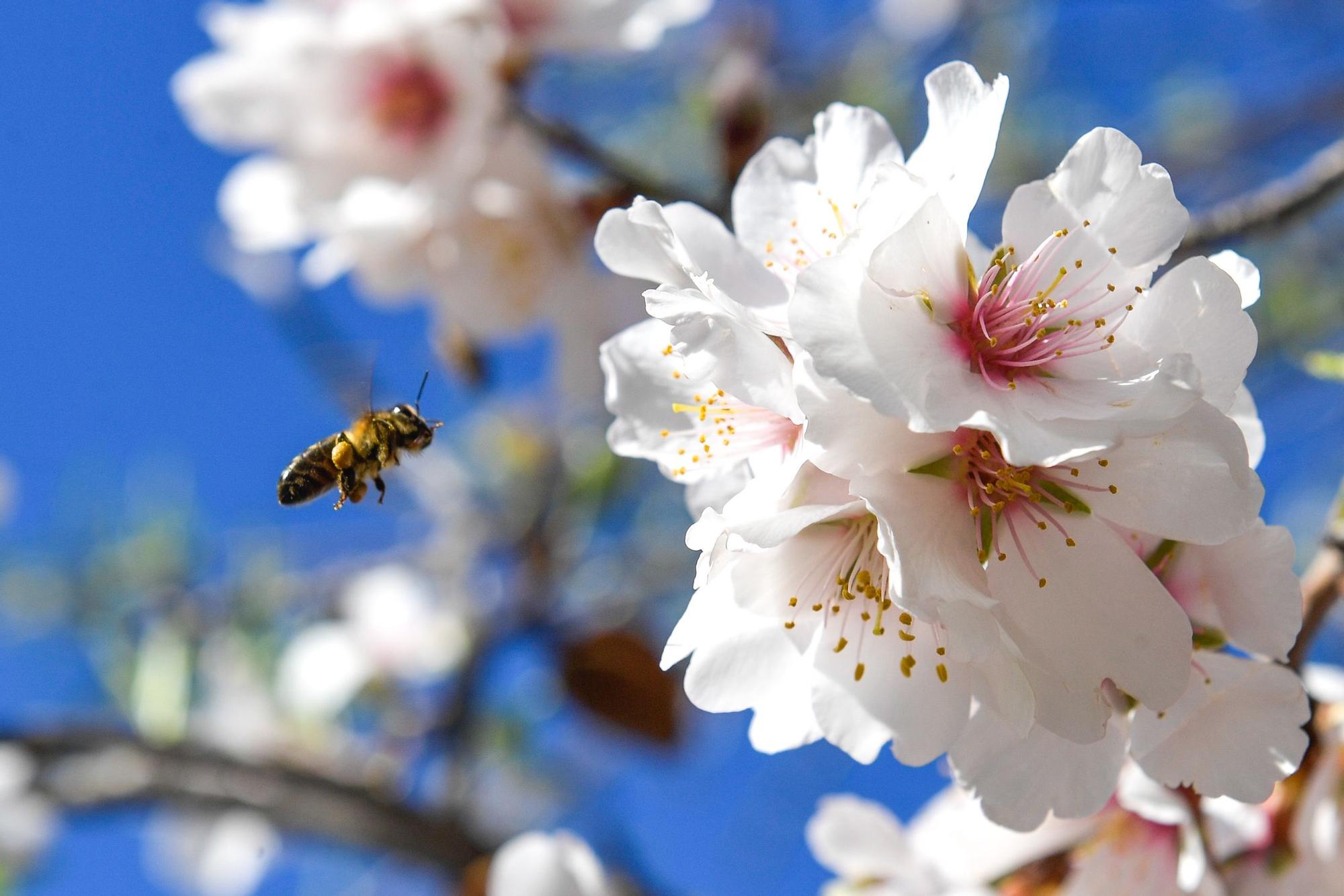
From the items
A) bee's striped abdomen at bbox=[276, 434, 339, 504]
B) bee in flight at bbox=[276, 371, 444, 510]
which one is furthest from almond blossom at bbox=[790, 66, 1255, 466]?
bee's striped abdomen at bbox=[276, 434, 339, 504]

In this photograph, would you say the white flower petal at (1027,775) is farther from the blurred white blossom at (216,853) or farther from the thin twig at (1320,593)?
the blurred white blossom at (216,853)

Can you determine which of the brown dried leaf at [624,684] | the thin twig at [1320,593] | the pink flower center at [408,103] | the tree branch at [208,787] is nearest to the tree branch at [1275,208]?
the thin twig at [1320,593]

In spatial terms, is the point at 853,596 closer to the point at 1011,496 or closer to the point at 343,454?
the point at 1011,496

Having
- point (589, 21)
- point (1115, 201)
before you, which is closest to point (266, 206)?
point (589, 21)

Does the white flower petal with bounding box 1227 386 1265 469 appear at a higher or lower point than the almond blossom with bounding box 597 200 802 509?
lower

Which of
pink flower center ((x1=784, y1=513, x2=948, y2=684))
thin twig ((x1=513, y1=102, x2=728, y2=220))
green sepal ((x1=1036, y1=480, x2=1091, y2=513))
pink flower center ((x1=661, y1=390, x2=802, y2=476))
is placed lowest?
green sepal ((x1=1036, y1=480, x2=1091, y2=513))

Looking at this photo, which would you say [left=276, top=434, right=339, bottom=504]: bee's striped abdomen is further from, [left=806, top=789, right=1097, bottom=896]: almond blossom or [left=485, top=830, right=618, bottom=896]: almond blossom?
[left=806, top=789, right=1097, bottom=896]: almond blossom

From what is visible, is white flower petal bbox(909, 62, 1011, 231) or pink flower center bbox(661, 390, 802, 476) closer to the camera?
white flower petal bbox(909, 62, 1011, 231)

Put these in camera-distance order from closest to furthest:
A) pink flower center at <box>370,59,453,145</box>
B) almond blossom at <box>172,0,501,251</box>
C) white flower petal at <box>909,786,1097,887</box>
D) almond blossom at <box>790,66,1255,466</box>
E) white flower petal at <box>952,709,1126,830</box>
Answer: almond blossom at <box>790,66,1255,466</box> < white flower petal at <box>952,709,1126,830</box> < white flower petal at <box>909,786,1097,887</box> < almond blossom at <box>172,0,501,251</box> < pink flower center at <box>370,59,453,145</box>
